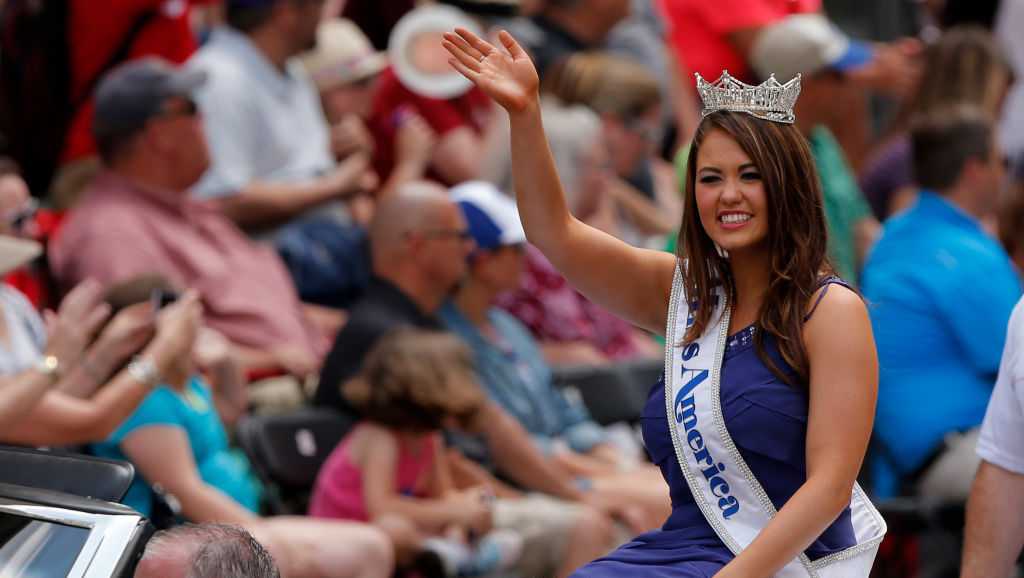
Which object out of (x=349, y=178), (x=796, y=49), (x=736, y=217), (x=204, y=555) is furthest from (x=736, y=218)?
(x=796, y=49)

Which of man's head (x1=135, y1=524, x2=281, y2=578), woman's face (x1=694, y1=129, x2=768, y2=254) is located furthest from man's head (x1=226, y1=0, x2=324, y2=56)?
man's head (x1=135, y1=524, x2=281, y2=578)

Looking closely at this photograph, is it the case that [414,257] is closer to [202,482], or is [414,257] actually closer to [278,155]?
[278,155]

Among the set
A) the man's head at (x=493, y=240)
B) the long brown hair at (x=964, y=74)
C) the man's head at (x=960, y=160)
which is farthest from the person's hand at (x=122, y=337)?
the long brown hair at (x=964, y=74)

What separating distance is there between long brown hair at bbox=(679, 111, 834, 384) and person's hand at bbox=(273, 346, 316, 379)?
3293 millimetres

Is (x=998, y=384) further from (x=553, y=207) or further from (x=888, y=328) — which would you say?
(x=888, y=328)

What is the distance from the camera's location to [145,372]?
5320 mm

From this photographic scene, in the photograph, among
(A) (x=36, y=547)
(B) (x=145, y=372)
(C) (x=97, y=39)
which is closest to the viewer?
(A) (x=36, y=547)

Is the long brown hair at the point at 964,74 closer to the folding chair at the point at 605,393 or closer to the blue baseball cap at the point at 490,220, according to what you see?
the folding chair at the point at 605,393

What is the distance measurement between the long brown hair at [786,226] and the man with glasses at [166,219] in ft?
10.9

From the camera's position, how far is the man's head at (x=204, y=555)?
3.22 meters

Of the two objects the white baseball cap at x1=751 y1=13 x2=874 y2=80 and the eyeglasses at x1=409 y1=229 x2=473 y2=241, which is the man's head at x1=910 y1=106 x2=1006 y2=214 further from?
the eyeglasses at x1=409 y1=229 x2=473 y2=241

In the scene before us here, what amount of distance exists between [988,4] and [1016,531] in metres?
6.96

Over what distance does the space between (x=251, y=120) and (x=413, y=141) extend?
2.43ft

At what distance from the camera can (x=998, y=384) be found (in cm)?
438
